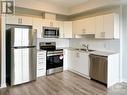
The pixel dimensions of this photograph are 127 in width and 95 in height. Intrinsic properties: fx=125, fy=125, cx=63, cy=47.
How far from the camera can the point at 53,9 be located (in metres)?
5.12

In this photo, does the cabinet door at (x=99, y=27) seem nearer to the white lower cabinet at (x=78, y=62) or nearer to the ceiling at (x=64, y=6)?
the ceiling at (x=64, y=6)

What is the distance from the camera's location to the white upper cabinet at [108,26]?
3770 mm

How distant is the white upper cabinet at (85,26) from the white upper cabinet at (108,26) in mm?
306

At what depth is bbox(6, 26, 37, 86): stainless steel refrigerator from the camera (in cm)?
361

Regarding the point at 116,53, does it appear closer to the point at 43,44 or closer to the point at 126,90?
the point at 126,90

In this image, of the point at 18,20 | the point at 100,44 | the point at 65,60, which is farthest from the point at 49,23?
the point at 100,44

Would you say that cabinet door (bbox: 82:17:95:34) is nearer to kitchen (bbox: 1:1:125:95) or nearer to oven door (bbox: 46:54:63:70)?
kitchen (bbox: 1:1:125:95)

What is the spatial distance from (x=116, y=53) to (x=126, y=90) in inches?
43.2

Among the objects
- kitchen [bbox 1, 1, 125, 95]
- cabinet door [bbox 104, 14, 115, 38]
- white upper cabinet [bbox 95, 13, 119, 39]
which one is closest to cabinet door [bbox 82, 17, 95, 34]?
kitchen [bbox 1, 1, 125, 95]

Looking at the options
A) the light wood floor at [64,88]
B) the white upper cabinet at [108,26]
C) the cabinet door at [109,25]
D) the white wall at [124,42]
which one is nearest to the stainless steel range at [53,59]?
the light wood floor at [64,88]

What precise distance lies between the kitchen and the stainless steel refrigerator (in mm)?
240

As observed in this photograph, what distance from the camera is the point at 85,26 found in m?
4.79

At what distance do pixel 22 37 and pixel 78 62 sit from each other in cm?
225

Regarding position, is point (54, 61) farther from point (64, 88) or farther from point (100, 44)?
point (100, 44)
